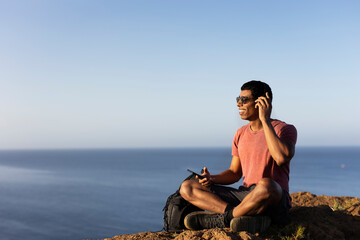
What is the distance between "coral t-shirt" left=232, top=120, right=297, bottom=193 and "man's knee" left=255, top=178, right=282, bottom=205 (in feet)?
1.50

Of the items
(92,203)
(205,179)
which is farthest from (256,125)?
(92,203)

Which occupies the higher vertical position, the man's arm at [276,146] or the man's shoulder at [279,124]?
the man's shoulder at [279,124]

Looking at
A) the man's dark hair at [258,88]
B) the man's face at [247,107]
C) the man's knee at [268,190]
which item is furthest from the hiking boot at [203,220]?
the man's dark hair at [258,88]

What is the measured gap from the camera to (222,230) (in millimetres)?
5289

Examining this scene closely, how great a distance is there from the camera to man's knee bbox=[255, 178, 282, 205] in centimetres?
505

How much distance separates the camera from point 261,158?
5.61 metres

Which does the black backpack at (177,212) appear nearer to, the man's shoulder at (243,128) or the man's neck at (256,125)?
the man's shoulder at (243,128)


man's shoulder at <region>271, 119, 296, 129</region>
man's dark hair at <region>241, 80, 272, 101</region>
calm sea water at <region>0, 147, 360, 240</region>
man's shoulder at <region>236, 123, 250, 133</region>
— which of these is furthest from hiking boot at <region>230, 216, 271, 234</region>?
calm sea water at <region>0, 147, 360, 240</region>

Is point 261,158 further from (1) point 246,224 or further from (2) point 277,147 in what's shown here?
(1) point 246,224

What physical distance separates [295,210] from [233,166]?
134cm

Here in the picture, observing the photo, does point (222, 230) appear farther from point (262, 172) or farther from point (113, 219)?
point (113, 219)

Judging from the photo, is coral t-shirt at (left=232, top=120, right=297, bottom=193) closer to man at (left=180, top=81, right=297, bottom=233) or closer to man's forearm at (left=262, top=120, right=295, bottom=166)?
man at (left=180, top=81, right=297, bottom=233)

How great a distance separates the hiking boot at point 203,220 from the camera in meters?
5.63

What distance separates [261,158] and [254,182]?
1.28 feet
